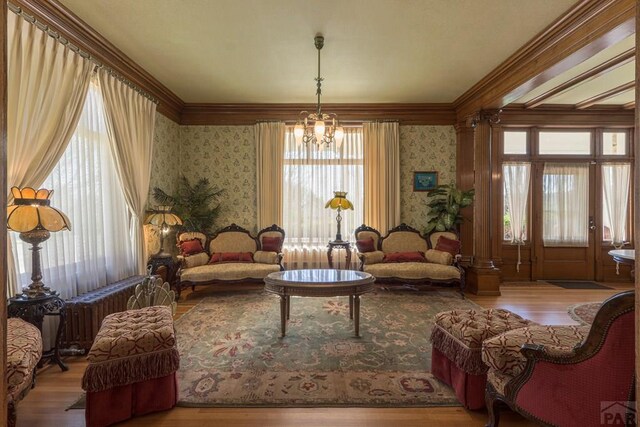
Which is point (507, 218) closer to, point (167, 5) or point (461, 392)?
point (461, 392)

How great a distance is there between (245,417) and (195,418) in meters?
0.33

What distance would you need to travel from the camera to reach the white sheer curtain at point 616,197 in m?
6.65

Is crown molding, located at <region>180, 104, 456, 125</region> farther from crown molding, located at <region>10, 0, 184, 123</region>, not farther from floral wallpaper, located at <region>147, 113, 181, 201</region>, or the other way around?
crown molding, located at <region>10, 0, 184, 123</region>

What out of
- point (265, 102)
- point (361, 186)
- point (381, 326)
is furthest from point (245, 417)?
point (265, 102)

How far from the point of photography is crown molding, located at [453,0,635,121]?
308cm

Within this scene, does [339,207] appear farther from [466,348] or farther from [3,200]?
[3,200]

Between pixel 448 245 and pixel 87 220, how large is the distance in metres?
5.09

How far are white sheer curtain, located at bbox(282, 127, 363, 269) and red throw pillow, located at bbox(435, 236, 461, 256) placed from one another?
1514 mm

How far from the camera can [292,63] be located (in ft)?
15.1

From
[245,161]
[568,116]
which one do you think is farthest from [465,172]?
[245,161]

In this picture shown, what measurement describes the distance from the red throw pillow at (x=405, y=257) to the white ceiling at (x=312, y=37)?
2.72 metres

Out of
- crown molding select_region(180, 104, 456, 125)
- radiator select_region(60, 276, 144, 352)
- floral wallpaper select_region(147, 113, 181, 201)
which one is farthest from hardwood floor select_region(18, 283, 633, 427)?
crown molding select_region(180, 104, 456, 125)

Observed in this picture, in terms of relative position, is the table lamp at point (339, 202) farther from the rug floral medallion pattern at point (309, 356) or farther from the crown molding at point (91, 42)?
the crown molding at point (91, 42)

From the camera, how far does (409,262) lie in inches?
222
